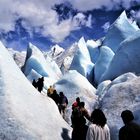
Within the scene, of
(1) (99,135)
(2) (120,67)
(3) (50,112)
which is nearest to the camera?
(1) (99,135)

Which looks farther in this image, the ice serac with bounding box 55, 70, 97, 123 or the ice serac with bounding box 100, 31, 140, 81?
the ice serac with bounding box 100, 31, 140, 81

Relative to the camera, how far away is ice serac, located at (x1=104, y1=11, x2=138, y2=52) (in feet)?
122

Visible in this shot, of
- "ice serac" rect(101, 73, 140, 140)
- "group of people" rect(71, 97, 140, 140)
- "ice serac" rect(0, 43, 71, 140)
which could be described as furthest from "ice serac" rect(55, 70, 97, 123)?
"group of people" rect(71, 97, 140, 140)

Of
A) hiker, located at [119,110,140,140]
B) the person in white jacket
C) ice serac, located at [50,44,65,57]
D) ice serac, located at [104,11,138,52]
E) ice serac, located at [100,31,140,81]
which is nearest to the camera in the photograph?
hiker, located at [119,110,140,140]

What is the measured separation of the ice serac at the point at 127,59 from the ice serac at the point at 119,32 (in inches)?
422

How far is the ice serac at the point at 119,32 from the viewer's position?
3706cm

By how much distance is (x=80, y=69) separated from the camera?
34719 millimetres

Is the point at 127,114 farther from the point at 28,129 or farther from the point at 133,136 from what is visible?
the point at 28,129

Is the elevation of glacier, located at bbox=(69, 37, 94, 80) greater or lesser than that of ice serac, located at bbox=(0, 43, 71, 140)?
lesser

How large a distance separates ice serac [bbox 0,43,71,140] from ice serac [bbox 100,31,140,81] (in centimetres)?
1448

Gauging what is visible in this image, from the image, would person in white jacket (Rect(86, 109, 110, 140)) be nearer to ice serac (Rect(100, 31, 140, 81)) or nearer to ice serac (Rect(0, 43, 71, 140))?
ice serac (Rect(0, 43, 71, 140))

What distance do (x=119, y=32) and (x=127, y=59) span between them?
1208 centimetres

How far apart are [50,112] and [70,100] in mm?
9089

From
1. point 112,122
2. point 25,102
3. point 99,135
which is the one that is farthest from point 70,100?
point 99,135
